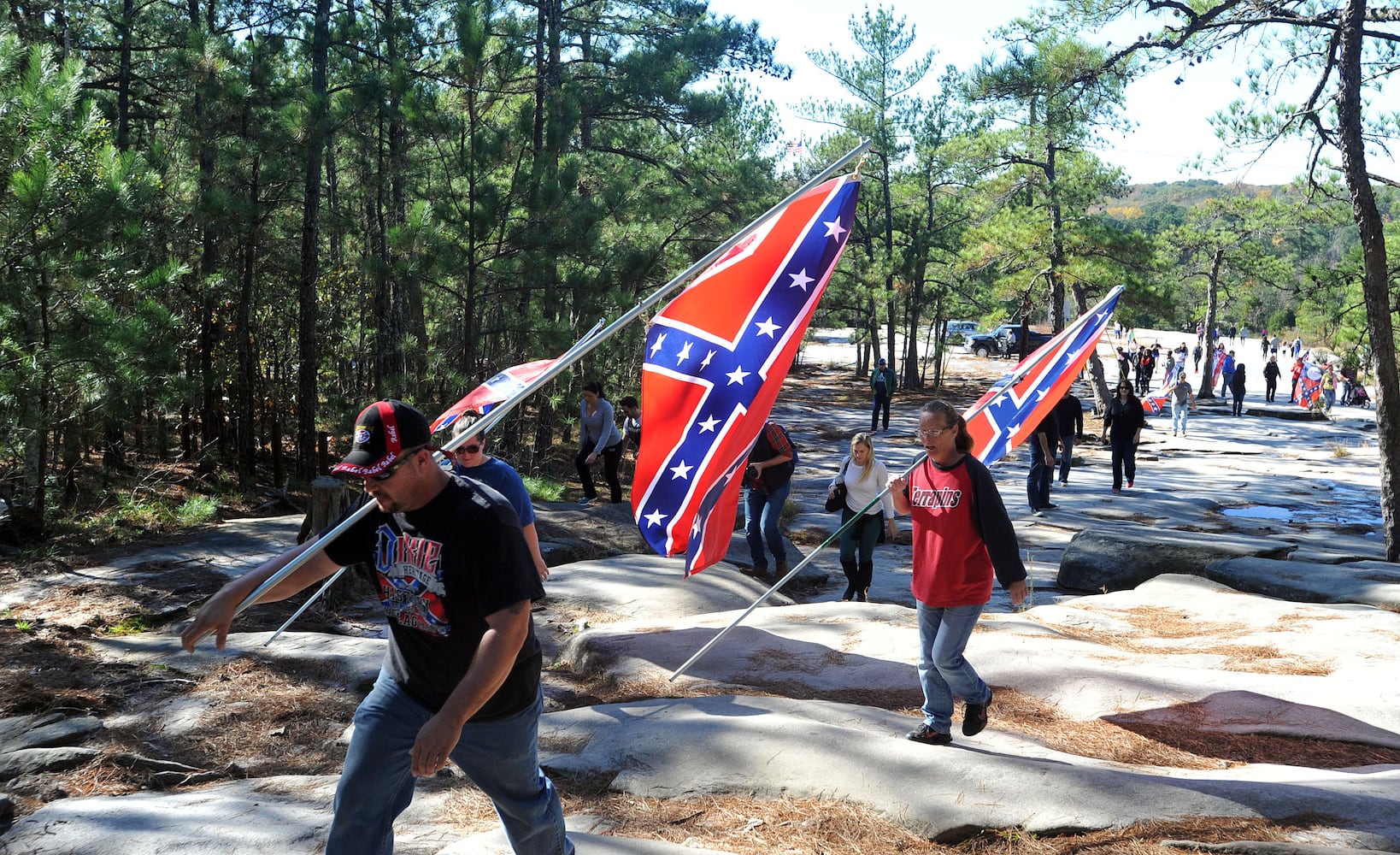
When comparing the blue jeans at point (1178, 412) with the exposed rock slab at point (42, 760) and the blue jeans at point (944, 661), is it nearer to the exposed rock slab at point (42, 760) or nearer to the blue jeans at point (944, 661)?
the blue jeans at point (944, 661)

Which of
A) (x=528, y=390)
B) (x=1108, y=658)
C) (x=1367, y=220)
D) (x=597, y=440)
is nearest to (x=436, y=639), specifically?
(x=528, y=390)

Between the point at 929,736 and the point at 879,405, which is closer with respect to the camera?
the point at 929,736

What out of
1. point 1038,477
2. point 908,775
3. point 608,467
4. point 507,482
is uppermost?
point 507,482

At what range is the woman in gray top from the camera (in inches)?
543

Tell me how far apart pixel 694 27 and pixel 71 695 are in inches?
721

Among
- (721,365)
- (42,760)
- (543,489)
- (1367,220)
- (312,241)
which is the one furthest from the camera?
(312,241)

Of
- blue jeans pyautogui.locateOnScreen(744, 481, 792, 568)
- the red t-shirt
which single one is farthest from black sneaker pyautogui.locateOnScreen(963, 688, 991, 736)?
blue jeans pyautogui.locateOnScreen(744, 481, 792, 568)

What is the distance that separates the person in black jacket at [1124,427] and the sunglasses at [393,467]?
603 inches

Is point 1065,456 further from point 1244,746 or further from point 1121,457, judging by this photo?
point 1244,746

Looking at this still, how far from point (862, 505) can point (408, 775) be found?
20.9 feet

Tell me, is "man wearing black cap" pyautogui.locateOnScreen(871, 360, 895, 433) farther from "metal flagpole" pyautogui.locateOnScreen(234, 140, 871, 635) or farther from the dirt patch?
"metal flagpole" pyautogui.locateOnScreen(234, 140, 871, 635)

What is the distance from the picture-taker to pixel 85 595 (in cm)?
875

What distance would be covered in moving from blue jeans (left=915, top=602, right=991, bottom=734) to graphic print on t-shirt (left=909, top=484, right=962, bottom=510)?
1.64 feet

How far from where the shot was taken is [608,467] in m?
14.3
